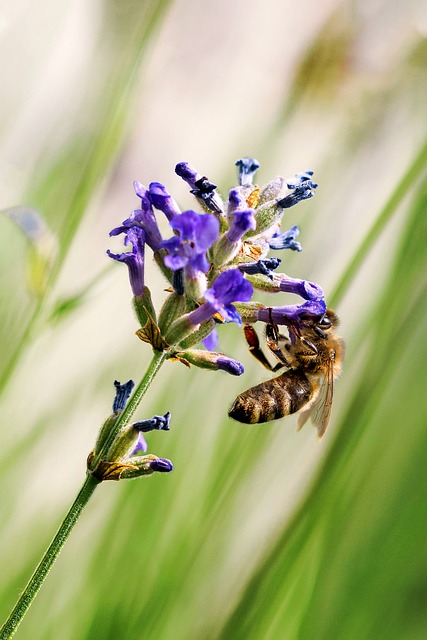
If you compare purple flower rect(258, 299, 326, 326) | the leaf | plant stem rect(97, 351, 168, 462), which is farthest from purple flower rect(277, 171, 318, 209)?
the leaf

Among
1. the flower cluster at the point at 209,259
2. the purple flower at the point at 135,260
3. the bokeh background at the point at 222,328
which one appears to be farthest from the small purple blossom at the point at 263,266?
the bokeh background at the point at 222,328

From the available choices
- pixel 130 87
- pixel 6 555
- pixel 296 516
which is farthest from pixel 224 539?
pixel 130 87

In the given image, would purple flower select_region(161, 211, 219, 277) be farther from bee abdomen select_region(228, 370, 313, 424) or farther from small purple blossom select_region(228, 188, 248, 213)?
bee abdomen select_region(228, 370, 313, 424)

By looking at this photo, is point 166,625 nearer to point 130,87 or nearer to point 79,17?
point 130,87

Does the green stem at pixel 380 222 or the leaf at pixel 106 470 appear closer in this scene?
the leaf at pixel 106 470

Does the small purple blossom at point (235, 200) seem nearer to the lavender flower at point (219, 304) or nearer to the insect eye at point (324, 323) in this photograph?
the lavender flower at point (219, 304)

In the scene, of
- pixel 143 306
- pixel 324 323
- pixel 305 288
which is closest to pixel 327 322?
pixel 324 323

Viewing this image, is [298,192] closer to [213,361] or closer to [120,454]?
[213,361]
